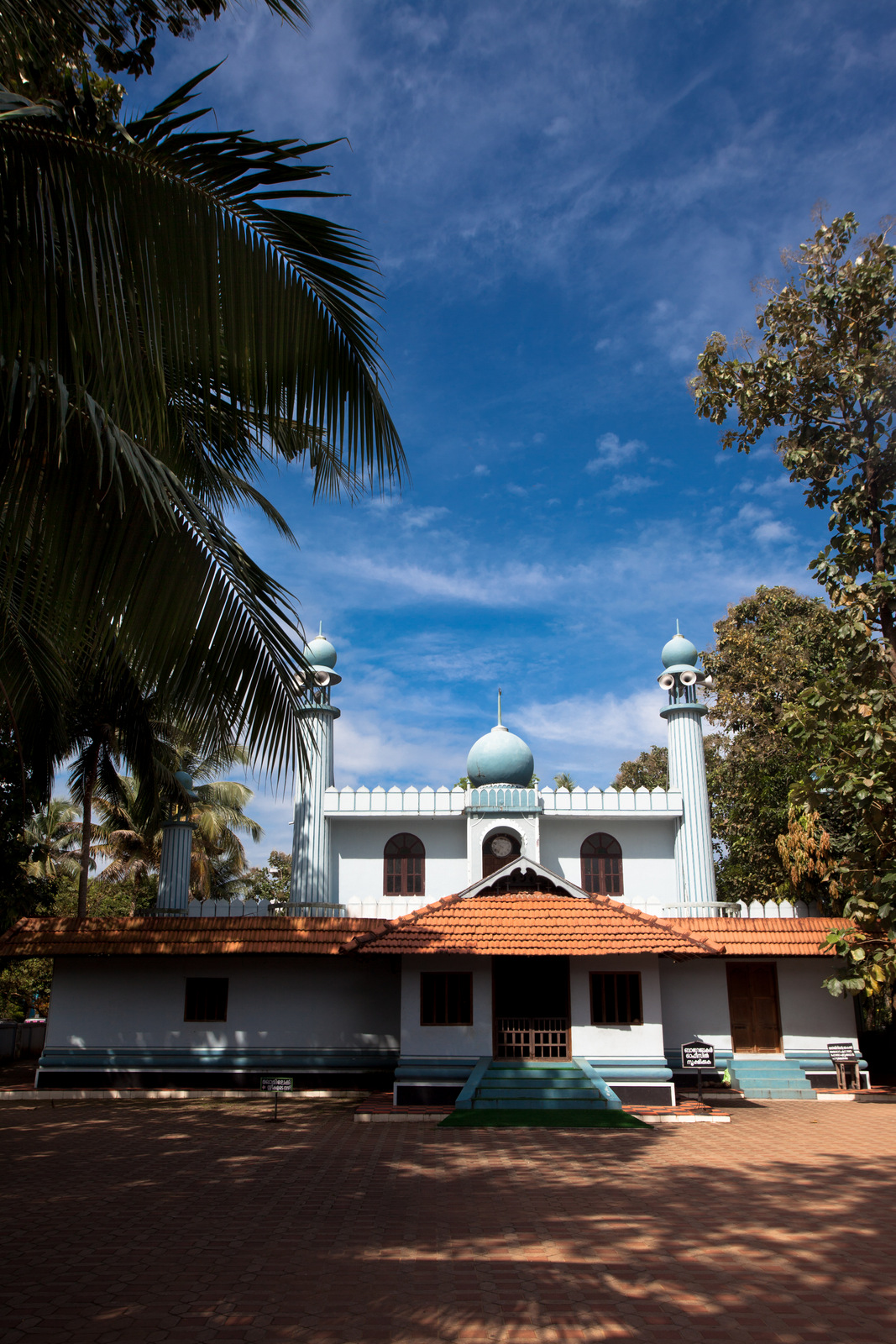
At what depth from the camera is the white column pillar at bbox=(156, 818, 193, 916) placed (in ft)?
65.0

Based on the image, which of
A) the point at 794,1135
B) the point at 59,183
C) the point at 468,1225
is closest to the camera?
the point at 59,183

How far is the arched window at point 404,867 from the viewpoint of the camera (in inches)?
862

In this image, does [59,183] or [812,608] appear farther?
[812,608]

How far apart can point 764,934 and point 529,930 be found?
4.58 meters

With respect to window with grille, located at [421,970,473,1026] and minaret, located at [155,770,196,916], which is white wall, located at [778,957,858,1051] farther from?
minaret, located at [155,770,196,916]

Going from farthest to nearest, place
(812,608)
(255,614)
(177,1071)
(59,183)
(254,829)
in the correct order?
(254,829), (812,608), (177,1071), (255,614), (59,183)

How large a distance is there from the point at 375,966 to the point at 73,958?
5.50 meters

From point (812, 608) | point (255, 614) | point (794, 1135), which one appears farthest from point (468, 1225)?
point (812, 608)

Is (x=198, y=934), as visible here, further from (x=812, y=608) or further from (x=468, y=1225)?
(x=812, y=608)

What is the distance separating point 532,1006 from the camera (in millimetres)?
18156

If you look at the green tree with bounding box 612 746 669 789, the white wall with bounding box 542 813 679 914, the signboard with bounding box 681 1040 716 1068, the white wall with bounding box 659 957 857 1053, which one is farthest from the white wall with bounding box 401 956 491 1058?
the green tree with bounding box 612 746 669 789

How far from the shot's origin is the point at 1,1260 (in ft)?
21.8

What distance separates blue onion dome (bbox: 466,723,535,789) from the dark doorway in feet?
17.0

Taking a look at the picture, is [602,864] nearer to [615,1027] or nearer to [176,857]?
[615,1027]
